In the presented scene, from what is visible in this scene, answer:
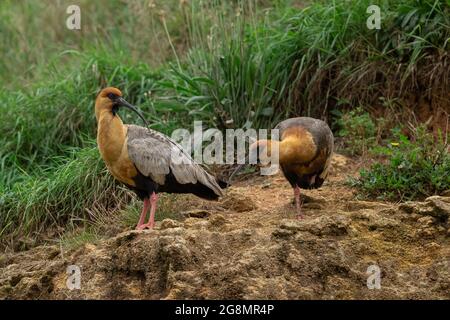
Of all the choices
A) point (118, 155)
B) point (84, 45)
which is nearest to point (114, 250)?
point (118, 155)

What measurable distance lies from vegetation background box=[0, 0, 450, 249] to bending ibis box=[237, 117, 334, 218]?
0.64m

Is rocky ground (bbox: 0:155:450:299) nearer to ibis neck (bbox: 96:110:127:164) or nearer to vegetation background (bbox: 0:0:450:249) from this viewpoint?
ibis neck (bbox: 96:110:127:164)

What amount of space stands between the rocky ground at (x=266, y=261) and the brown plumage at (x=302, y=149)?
70cm

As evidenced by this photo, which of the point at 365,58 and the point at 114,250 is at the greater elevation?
the point at 365,58

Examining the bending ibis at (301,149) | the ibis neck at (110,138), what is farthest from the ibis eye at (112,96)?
the bending ibis at (301,149)

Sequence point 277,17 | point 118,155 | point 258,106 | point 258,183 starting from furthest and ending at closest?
point 277,17 < point 258,106 < point 258,183 < point 118,155

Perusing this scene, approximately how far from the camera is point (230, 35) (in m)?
8.98

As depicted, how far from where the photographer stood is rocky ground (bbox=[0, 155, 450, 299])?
16.3ft

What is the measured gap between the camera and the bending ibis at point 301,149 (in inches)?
258

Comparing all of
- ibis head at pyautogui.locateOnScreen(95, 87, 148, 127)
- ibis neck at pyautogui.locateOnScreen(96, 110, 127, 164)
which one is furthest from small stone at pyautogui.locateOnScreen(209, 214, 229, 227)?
ibis head at pyautogui.locateOnScreen(95, 87, 148, 127)

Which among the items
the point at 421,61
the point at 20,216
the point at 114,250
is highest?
the point at 421,61

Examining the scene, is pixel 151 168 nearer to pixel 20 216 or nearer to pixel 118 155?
pixel 118 155

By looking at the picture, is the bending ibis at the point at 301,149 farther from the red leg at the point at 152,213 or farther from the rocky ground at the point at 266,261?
the red leg at the point at 152,213

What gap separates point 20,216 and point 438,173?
3.79m
